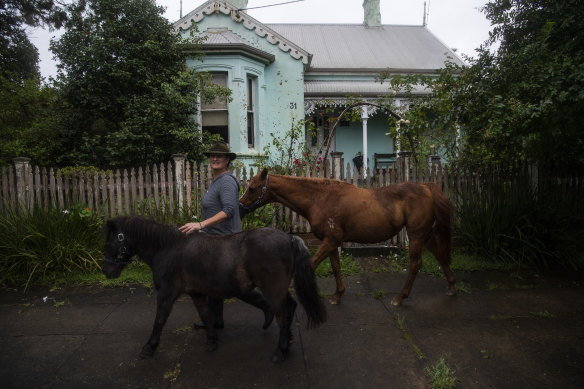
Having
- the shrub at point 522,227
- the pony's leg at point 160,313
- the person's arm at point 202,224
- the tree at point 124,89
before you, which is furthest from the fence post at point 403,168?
the tree at point 124,89

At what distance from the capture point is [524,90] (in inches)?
191

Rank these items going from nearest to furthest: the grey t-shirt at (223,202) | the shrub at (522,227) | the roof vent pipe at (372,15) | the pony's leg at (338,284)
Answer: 1. the grey t-shirt at (223,202)
2. the pony's leg at (338,284)
3. the shrub at (522,227)
4. the roof vent pipe at (372,15)

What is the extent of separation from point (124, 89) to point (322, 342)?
9.46 meters

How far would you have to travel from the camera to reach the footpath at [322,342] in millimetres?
2932

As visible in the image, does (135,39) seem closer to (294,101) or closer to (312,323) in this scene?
(294,101)

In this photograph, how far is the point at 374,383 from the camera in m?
2.85

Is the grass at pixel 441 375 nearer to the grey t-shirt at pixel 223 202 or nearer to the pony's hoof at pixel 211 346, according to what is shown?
the pony's hoof at pixel 211 346

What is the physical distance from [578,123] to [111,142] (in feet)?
33.0

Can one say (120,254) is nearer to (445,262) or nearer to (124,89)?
(445,262)

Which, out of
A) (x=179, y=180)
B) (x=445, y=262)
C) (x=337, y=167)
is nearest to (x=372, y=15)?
(x=337, y=167)

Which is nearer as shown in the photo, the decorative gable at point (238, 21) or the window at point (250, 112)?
the decorative gable at point (238, 21)

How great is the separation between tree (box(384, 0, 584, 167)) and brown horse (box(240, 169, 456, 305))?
58.3 inches

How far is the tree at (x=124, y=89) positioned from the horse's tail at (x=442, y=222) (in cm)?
723

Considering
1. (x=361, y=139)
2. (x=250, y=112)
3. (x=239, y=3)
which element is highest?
(x=239, y=3)
